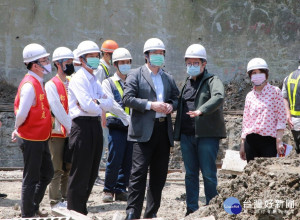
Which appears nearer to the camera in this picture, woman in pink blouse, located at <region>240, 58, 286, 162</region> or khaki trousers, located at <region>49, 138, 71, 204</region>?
woman in pink blouse, located at <region>240, 58, 286, 162</region>

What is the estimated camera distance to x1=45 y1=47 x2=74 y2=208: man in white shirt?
7.29 m

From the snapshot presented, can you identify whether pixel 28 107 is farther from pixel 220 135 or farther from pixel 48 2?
pixel 48 2

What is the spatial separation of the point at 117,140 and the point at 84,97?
5.93 feet

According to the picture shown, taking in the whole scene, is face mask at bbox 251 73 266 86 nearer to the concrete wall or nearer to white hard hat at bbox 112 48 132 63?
white hard hat at bbox 112 48 132 63

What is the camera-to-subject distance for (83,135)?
6.53m

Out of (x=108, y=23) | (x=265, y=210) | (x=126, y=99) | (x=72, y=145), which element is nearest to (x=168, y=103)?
(x=126, y=99)

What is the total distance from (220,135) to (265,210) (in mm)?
2009

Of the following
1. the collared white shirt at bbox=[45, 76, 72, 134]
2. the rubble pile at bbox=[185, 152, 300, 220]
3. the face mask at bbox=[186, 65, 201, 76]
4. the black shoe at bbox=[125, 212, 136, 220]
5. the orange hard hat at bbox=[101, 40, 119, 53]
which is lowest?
the black shoe at bbox=[125, 212, 136, 220]

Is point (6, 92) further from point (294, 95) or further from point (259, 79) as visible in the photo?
point (259, 79)

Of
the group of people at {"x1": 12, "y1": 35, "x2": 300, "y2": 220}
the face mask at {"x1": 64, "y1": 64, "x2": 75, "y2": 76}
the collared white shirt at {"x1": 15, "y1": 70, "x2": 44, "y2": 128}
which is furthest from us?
the face mask at {"x1": 64, "y1": 64, "x2": 75, "y2": 76}

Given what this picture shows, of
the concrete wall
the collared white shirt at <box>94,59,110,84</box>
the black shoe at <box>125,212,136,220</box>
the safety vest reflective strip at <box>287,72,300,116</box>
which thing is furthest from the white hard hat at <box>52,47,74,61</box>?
the concrete wall

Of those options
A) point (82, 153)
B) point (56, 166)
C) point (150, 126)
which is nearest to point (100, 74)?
point (56, 166)

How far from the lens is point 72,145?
6.57 m

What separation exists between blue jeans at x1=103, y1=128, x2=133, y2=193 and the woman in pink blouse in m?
1.78
